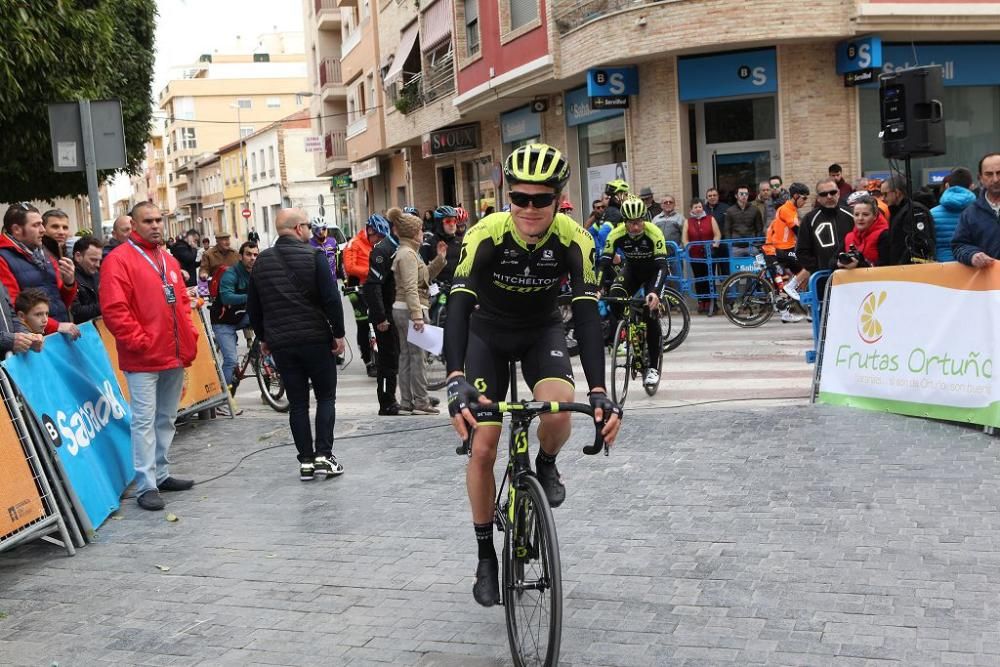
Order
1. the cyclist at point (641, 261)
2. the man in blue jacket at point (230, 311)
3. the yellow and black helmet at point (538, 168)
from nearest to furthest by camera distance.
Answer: the yellow and black helmet at point (538, 168) < the cyclist at point (641, 261) < the man in blue jacket at point (230, 311)

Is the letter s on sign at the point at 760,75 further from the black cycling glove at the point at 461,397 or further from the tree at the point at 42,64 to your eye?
the black cycling glove at the point at 461,397

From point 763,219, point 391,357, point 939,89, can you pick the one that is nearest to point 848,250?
point 939,89

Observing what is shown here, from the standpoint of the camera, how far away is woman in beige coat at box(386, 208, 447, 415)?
984 centimetres

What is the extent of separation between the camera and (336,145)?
161 ft

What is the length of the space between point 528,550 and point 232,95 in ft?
341

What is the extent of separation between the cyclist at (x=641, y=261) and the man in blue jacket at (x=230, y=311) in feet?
12.9

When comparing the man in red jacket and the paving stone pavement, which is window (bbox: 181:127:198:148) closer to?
the paving stone pavement

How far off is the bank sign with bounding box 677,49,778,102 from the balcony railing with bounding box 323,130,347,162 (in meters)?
30.3

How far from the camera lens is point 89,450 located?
700cm

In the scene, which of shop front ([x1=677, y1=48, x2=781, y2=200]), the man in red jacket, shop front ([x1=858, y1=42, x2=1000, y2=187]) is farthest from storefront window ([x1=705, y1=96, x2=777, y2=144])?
the man in red jacket

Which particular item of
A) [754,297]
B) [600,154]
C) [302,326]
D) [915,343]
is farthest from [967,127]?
[302,326]

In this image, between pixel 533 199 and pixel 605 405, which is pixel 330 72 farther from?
pixel 605 405

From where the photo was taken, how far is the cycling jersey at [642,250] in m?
10.4

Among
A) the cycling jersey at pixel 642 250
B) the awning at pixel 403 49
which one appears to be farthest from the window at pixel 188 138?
the cycling jersey at pixel 642 250
